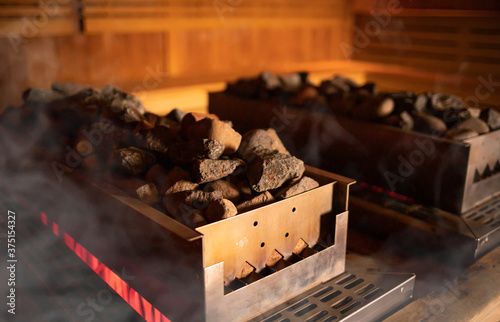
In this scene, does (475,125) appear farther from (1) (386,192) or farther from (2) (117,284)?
(2) (117,284)

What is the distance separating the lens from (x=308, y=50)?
4.99 m

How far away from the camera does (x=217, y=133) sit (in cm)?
136

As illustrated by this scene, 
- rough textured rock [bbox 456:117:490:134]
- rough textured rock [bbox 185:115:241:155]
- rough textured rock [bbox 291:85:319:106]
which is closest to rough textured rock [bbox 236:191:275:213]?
rough textured rock [bbox 185:115:241:155]

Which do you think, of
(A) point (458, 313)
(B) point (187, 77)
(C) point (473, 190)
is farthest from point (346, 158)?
(B) point (187, 77)

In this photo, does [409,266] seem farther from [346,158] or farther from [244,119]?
[244,119]

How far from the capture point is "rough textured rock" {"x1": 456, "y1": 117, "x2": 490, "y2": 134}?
1816 mm

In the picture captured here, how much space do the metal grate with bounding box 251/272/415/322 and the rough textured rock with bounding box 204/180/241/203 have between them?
309mm

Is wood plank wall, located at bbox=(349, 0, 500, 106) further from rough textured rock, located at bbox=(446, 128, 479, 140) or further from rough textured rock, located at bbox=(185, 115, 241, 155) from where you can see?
Result: rough textured rock, located at bbox=(185, 115, 241, 155)

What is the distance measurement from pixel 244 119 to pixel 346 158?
2.13ft

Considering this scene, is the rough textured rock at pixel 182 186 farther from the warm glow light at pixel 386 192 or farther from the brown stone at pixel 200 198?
the warm glow light at pixel 386 192

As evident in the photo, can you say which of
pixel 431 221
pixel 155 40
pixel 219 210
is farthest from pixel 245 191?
pixel 155 40

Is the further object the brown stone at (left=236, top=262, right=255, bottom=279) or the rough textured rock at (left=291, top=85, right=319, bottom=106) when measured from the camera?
the rough textured rock at (left=291, top=85, right=319, bottom=106)

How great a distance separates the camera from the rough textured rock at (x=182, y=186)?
1226 mm

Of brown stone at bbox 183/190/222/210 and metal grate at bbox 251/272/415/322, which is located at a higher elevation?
brown stone at bbox 183/190/222/210
